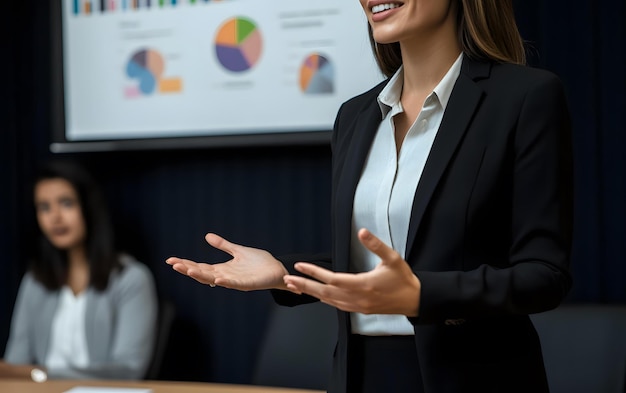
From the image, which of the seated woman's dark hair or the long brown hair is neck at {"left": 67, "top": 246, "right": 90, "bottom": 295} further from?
the long brown hair

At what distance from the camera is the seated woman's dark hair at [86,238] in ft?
9.58

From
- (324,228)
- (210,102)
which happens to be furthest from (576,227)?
(210,102)

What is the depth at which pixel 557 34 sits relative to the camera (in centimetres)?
248

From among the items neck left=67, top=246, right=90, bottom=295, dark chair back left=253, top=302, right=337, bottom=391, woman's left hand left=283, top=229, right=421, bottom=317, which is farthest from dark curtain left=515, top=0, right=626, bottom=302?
neck left=67, top=246, right=90, bottom=295

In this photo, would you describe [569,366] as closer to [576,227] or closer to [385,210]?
[576,227]

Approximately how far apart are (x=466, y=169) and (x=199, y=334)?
205 cm

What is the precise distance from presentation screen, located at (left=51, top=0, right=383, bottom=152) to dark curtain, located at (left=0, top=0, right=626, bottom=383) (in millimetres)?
100

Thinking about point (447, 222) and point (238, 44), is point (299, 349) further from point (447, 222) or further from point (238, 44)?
point (447, 222)

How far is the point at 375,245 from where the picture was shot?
97cm

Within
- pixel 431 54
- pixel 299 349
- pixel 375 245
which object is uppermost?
pixel 431 54

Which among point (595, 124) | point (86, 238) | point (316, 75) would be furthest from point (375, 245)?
point (86, 238)

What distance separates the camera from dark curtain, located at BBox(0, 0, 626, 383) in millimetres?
2436

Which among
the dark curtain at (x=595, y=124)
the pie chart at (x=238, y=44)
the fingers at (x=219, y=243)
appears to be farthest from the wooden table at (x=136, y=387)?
the pie chart at (x=238, y=44)

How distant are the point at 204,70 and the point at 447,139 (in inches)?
74.6
